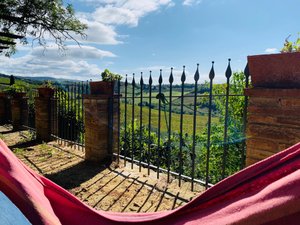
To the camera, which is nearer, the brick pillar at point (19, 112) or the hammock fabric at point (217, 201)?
the hammock fabric at point (217, 201)

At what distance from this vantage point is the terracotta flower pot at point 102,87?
15.4 ft

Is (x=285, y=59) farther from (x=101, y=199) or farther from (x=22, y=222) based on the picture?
(x=101, y=199)

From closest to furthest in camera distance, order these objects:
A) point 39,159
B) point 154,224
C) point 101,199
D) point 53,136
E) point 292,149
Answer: point 292,149 < point 154,224 < point 101,199 < point 39,159 < point 53,136

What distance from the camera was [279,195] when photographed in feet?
2.91

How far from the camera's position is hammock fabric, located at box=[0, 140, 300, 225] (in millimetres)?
882

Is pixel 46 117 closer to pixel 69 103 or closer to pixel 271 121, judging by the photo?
pixel 69 103

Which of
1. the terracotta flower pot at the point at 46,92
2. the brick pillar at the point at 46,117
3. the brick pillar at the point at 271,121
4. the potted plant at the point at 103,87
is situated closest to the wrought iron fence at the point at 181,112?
the potted plant at the point at 103,87

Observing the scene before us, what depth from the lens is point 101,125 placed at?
Answer: 186 inches

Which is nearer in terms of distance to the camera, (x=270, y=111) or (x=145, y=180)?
(x=270, y=111)

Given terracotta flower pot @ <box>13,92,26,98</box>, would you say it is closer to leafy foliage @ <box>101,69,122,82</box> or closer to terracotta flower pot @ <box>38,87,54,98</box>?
terracotta flower pot @ <box>38,87,54,98</box>

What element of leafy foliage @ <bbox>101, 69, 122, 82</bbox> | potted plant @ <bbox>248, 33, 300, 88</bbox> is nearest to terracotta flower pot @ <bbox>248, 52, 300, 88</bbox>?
potted plant @ <bbox>248, 33, 300, 88</bbox>

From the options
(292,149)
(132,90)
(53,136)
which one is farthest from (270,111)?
(53,136)

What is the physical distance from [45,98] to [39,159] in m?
2.40

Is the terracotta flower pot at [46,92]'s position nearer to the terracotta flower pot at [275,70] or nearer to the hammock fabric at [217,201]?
the terracotta flower pot at [275,70]
